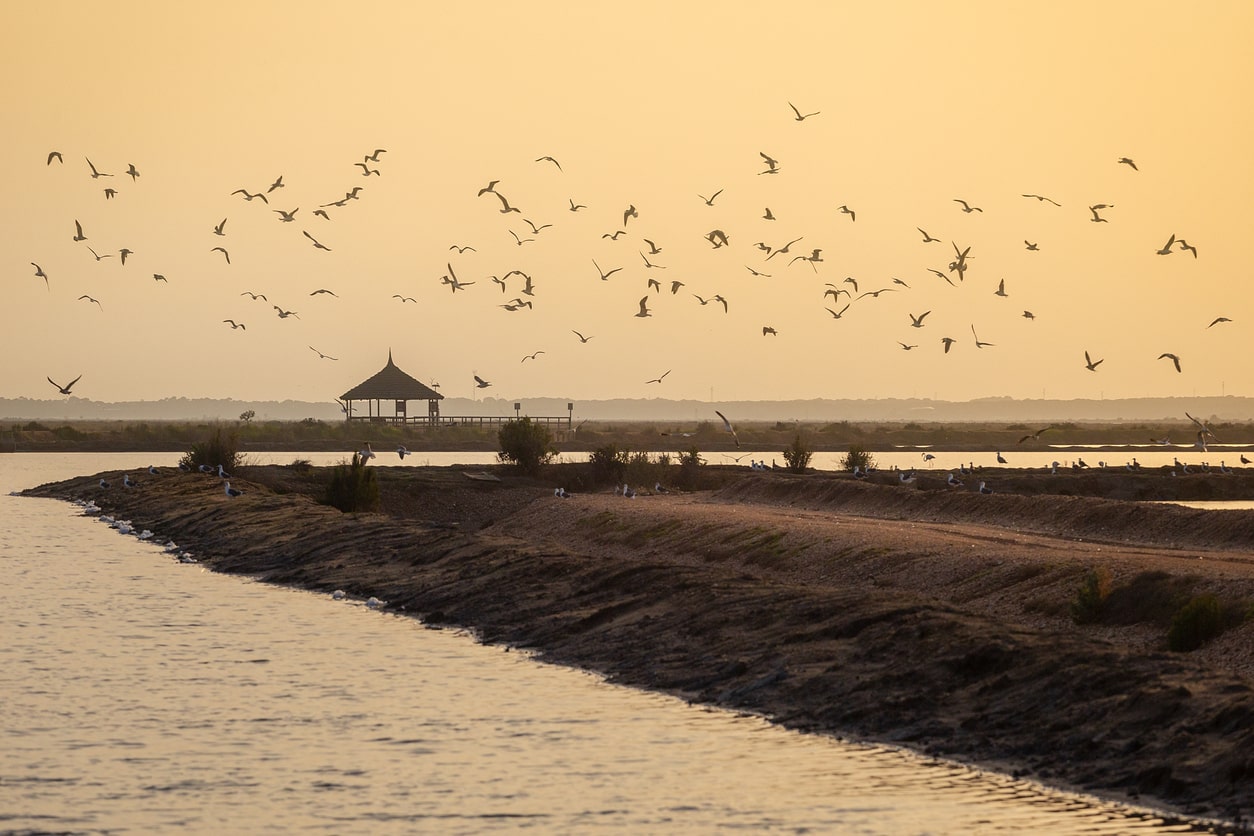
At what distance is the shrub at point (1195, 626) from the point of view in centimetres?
1958

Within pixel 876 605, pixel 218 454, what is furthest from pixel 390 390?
pixel 876 605

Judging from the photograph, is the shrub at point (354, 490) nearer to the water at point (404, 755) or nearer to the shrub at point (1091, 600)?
the water at point (404, 755)

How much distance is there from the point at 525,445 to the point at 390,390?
6263cm

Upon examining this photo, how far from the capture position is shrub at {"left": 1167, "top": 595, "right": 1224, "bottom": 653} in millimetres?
19578

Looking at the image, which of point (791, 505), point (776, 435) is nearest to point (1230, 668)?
point (791, 505)

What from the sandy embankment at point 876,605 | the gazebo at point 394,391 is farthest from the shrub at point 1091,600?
the gazebo at point 394,391

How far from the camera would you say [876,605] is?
2238cm

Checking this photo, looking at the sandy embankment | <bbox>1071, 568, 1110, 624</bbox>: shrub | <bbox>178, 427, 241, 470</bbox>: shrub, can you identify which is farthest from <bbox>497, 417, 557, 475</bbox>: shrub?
<bbox>1071, 568, 1110, 624</bbox>: shrub

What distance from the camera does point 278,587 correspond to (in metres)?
34.9

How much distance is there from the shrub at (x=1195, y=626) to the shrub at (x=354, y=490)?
1340 inches

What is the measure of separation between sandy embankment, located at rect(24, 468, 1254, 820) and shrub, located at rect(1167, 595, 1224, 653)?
242 mm

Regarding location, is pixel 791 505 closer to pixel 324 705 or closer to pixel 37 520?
pixel 37 520

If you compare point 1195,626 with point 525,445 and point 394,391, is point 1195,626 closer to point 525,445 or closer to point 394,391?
point 525,445

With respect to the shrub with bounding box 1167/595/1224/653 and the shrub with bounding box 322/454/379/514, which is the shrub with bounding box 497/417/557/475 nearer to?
the shrub with bounding box 322/454/379/514
